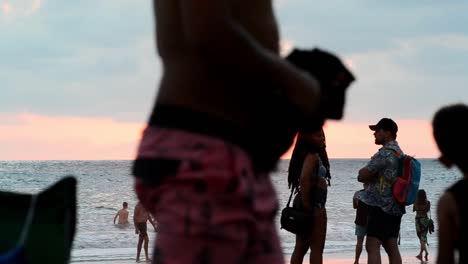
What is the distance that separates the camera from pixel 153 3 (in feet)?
7.11

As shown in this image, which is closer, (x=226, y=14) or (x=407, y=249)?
(x=226, y=14)

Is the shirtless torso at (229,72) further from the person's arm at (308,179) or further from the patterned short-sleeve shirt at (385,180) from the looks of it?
the patterned short-sleeve shirt at (385,180)

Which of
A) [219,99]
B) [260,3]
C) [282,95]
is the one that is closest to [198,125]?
[219,99]

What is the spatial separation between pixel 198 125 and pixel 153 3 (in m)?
0.34

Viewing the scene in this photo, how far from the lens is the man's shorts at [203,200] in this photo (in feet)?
6.39

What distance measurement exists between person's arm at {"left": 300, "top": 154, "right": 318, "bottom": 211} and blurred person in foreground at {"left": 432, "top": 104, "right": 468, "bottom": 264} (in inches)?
193

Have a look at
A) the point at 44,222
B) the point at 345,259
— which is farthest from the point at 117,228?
the point at 44,222

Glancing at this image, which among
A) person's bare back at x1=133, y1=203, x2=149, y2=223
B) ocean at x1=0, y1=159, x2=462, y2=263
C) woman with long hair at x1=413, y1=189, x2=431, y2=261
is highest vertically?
woman with long hair at x1=413, y1=189, x2=431, y2=261

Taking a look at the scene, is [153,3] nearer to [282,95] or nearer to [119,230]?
[282,95]

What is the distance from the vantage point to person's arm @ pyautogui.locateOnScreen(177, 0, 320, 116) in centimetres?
195

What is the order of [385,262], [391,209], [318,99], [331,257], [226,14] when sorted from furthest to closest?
1. [331,257]
2. [385,262]
3. [391,209]
4. [318,99]
5. [226,14]

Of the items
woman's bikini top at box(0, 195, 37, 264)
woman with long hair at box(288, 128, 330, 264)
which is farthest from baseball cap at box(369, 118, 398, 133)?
woman's bikini top at box(0, 195, 37, 264)

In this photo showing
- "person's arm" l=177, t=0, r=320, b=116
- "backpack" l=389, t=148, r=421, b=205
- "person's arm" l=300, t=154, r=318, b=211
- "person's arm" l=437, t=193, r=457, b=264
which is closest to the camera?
"person's arm" l=177, t=0, r=320, b=116

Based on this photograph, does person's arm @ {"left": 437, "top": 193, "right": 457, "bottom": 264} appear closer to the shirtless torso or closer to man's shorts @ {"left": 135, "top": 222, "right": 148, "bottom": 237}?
the shirtless torso
